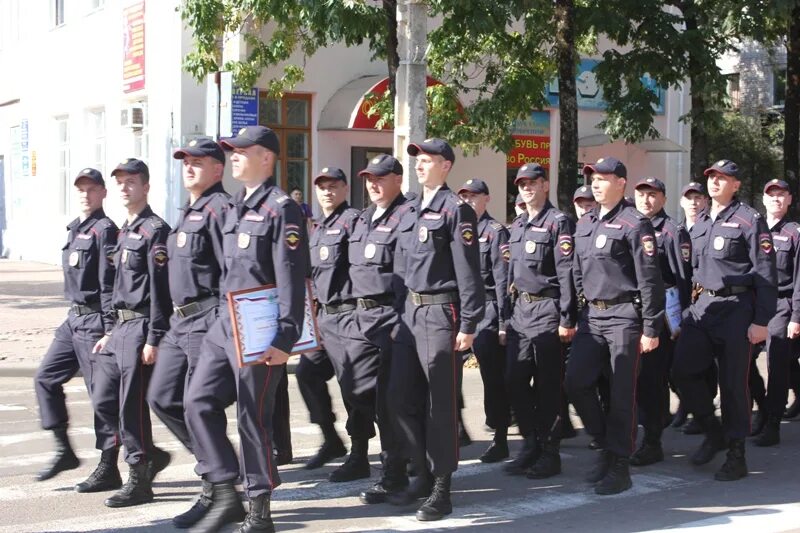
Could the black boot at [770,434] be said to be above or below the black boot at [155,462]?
below

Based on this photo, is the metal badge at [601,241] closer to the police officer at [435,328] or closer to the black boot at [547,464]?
the police officer at [435,328]

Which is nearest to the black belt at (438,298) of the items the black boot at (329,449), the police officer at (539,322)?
the police officer at (539,322)

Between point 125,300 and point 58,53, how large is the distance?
69.6ft

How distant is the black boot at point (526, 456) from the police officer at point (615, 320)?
0.51 meters

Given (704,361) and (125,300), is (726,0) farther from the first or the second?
(125,300)

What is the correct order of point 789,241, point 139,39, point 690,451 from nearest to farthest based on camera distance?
point 690,451 < point 789,241 < point 139,39

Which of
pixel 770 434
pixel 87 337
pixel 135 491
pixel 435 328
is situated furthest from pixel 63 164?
pixel 435 328

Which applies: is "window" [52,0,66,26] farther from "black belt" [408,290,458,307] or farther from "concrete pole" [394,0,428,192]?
"black belt" [408,290,458,307]

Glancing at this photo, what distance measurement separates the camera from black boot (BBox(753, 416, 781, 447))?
9.03 m

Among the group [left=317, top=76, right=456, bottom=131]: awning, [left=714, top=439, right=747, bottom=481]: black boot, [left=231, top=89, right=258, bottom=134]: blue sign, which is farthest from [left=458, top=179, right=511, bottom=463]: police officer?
[left=317, top=76, right=456, bottom=131]: awning

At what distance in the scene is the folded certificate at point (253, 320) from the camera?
583cm

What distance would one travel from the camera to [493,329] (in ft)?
28.5

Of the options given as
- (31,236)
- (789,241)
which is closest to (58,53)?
(31,236)

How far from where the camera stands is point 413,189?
12.8 metres
